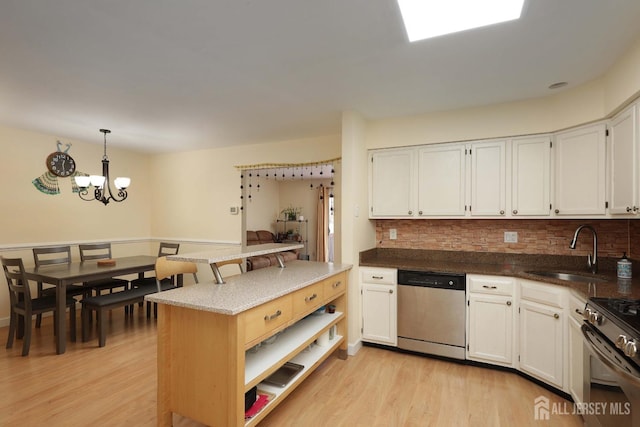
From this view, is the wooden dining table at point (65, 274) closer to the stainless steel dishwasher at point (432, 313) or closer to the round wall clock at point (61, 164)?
the round wall clock at point (61, 164)

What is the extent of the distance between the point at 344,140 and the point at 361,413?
2.31 meters

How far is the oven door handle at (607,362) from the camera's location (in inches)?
51.5

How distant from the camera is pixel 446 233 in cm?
340

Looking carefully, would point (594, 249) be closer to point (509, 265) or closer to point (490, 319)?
point (509, 265)

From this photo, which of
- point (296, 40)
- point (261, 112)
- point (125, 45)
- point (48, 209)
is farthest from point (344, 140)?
point (48, 209)

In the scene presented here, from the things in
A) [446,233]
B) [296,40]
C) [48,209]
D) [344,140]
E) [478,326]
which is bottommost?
[478,326]

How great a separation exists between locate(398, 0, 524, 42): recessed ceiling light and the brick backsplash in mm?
2040

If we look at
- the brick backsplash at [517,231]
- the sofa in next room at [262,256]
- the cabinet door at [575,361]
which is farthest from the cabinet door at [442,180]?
the sofa in next room at [262,256]

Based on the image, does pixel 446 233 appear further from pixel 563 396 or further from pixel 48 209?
pixel 48 209

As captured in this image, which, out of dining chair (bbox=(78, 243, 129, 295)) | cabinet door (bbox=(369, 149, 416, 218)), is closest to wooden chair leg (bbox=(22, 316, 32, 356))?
dining chair (bbox=(78, 243, 129, 295))

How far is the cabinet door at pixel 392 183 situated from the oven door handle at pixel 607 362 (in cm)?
173

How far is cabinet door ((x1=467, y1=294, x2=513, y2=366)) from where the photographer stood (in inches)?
105

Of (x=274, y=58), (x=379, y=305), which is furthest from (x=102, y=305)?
(x=274, y=58)

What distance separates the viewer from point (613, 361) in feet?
4.77
